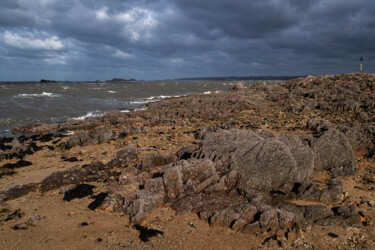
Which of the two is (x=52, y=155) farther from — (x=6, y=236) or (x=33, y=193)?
(x=6, y=236)

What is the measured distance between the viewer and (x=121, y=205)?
750cm

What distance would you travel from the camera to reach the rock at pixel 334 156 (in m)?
8.99

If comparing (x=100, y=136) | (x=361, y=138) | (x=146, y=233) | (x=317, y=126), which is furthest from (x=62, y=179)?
(x=317, y=126)

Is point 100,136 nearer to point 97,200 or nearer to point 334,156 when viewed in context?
point 97,200

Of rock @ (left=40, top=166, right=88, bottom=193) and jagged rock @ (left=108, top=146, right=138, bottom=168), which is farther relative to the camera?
jagged rock @ (left=108, top=146, right=138, bottom=168)

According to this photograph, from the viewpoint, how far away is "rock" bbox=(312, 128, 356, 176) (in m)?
8.99

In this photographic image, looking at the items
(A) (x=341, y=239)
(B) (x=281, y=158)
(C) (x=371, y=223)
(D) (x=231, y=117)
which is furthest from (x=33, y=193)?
(D) (x=231, y=117)

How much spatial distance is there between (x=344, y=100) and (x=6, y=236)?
75.1 feet

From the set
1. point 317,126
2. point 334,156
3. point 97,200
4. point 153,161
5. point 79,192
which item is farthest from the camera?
point 317,126

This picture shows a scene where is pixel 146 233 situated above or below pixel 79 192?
below

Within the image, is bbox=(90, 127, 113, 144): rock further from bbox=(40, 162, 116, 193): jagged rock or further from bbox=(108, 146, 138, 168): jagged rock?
bbox=(40, 162, 116, 193): jagged rock

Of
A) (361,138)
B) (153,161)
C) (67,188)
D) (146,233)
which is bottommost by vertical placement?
(146,233)

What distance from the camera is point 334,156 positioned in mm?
9172

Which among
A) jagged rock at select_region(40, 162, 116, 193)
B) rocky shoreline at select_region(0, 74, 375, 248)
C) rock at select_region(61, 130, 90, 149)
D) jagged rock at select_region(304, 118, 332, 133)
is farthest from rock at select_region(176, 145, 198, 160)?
jagged rock at select_region(304, 118, 332, 133)
